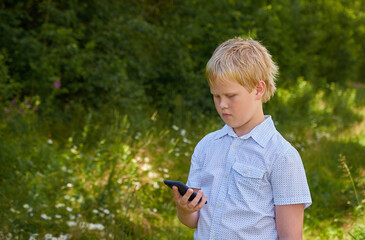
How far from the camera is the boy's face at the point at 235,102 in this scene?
1.66m

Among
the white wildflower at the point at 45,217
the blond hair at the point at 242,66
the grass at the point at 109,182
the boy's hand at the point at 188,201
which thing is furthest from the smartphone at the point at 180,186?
the white wildflower at the point at 45,217

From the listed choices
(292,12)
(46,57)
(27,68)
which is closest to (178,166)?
(46,57)

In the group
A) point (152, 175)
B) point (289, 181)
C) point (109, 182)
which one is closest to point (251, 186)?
point (289, 181)

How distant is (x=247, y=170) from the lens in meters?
1.66

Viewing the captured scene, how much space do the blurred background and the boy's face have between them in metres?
1.64

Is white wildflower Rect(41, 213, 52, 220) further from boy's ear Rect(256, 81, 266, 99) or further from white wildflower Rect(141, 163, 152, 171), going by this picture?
boy's ear Rect(256, 81, 266, 99)

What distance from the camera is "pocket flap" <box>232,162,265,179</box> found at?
5.35 ft

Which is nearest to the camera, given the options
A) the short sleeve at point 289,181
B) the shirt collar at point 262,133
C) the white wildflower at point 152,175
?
the short sleeve at point 289,181

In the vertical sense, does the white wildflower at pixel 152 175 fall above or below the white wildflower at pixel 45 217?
above

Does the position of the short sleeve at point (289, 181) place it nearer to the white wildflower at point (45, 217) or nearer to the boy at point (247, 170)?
the boy at point (247, 170)

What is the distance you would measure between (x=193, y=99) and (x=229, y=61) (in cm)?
566

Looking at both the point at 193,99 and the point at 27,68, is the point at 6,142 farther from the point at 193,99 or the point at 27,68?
the point at 193,99

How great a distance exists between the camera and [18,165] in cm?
410

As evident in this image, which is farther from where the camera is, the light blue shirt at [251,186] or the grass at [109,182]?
the grass at [109,182]
